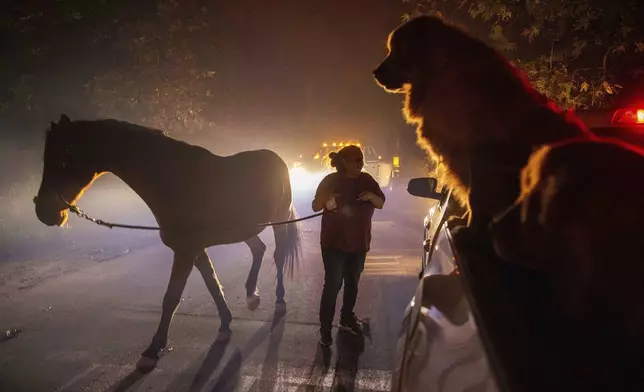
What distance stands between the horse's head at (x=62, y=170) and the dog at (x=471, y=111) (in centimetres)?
332

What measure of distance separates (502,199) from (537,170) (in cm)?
67

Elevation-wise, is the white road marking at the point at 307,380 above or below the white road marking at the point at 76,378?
above

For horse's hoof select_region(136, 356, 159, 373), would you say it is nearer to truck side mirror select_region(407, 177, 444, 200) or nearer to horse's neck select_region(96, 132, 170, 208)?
horse's neck select_region(96, 132, 170, 208)

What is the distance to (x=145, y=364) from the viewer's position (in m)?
4.19

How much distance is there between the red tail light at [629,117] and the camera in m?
3.14

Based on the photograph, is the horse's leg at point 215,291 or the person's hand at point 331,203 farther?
the horse's leg at point 215,291

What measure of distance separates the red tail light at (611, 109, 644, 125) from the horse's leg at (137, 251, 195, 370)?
382 centimetres

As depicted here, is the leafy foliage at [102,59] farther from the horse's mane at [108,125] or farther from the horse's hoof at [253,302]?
the horse's hoof at [253,302]

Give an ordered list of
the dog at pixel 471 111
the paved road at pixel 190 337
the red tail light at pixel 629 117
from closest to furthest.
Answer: the dog at pixel 471 111 → the red tail light at pixel 629 117 → the paved road at pixel 190 337

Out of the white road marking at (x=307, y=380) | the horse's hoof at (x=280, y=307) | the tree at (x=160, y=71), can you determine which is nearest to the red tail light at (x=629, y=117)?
the white road marking at (x=307, y=380)

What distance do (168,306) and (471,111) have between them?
3548 millimetres

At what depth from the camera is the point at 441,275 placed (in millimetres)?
1799

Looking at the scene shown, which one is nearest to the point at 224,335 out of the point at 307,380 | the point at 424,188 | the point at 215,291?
the point at 215,291

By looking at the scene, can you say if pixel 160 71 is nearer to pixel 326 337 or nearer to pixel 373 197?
pixel 373 197
